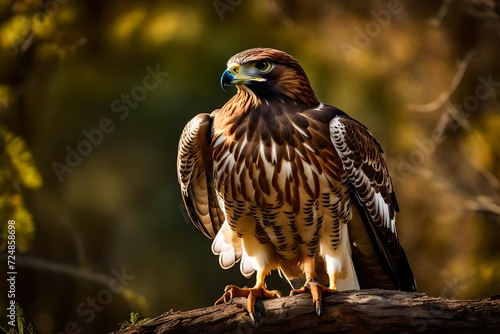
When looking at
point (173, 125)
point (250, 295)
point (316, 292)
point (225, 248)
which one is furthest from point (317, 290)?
point (173, 125)

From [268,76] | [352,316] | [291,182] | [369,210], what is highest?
[268,76]

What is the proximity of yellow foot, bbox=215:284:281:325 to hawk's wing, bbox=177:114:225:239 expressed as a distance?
89 cm

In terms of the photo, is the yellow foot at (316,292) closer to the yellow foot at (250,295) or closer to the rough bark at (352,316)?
the rough bark at (352,316)

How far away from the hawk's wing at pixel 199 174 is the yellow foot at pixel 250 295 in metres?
0.89

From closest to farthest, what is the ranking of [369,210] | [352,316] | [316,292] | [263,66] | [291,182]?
[352,316] < [316,292] < [291,182] < [263,66] < [369,210]

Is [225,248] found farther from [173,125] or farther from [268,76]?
[173,125]

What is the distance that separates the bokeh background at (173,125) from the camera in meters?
6.68

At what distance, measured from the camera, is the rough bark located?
3.50m

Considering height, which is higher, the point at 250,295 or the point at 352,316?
the point at 250,295

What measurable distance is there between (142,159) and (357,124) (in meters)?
3.08

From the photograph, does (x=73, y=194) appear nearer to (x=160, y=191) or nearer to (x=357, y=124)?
(x=160, y=191)

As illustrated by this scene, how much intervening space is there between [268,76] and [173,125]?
9.33 ft

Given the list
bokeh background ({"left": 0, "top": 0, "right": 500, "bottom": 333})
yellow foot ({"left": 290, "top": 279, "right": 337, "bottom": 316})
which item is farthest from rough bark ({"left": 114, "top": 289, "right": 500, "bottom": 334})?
bokeh background ({"left": 0, "top": 0, "right": 500, "bottom": 333})

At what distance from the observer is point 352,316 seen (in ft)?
12.1
